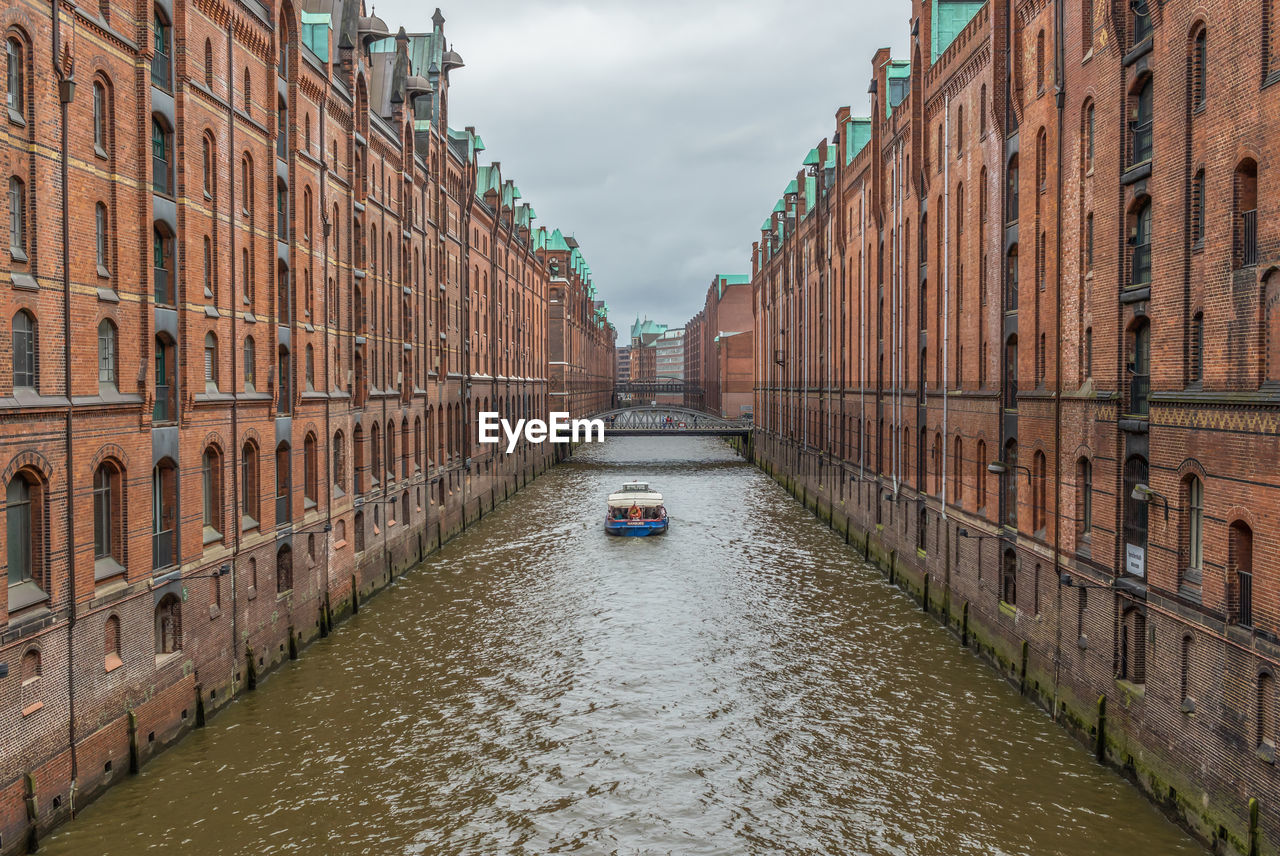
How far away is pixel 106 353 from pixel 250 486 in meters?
6.86

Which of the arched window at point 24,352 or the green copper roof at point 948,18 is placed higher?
the green copper roof at point 948,18

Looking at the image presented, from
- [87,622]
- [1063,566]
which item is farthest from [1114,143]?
[87,622]

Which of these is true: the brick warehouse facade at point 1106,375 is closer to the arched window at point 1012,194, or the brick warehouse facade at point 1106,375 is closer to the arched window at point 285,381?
the arched window at point 1012,194

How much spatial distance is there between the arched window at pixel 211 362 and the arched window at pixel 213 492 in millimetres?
1347

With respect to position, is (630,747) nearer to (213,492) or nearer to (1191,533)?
(213,492)

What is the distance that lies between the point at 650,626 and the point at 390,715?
9.63 metres

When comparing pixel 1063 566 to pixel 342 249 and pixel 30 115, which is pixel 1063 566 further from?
pixel 342 249

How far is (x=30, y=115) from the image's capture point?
1406 centimetres

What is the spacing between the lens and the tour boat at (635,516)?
143ft

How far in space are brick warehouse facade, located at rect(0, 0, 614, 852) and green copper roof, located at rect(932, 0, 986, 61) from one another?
18.6 metres

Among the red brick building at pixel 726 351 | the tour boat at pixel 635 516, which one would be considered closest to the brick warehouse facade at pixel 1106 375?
the tour boat at pixel 635 516

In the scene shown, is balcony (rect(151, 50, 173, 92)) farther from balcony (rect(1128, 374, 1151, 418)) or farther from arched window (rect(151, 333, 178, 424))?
balcony (rect(1128, 374, 1151, 418))

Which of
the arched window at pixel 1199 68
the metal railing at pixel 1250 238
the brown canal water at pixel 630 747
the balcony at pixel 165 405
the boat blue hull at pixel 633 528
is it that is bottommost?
the brown canal water at pixel 630 747

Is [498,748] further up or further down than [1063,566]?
further down
